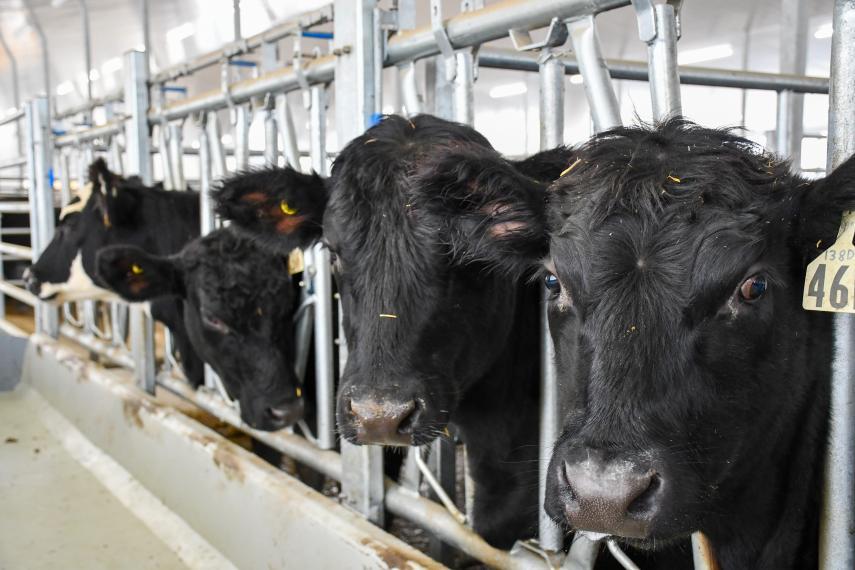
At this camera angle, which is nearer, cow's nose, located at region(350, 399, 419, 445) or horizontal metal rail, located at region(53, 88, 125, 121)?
cow's nose, located at region(350, 399, 419, 445)

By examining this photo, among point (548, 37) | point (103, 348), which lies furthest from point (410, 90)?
point (103, 348)

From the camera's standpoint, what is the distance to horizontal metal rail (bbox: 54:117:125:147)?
527cm

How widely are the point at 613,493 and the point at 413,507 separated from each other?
1452 mm

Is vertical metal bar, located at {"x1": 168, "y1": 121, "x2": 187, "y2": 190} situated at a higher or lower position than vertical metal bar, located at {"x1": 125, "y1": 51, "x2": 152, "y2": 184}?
lower

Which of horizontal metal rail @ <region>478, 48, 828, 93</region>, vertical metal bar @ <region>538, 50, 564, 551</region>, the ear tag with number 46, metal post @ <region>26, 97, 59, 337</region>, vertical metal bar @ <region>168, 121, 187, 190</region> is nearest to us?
the ear tag with number 46

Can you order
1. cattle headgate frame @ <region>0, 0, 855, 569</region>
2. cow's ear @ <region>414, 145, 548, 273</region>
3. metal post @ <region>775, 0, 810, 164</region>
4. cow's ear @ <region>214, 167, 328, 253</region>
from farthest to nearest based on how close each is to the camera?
metal post @ <region>775, 0, 810, 164</region> < cow's ear @ <region>214, 167, 328, 253</region> < cow's ear @ <region>414, 145, 548, 273</region> < cattle headgate frame @ <region>0, 0, 855, 569</region>

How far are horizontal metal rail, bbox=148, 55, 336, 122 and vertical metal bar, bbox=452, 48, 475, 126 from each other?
663mm

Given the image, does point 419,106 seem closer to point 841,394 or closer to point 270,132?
point 270,132

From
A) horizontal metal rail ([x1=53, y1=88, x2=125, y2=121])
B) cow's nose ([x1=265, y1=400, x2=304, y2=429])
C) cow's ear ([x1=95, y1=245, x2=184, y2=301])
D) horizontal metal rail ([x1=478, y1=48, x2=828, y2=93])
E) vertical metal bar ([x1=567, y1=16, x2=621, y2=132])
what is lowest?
cow's nose ([x1=265, y1=400, x2=304, y2=429])

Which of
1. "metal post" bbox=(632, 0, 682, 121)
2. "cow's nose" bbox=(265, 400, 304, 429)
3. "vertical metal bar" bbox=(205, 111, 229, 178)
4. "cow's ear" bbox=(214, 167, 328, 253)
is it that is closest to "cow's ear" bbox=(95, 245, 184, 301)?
"vertical metal bar" bbox=(205, 111, 229, 178)

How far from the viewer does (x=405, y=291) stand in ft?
6.82

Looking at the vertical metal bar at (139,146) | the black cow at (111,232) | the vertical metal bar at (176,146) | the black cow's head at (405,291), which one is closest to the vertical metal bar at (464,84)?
the black cow's head at (405,291)

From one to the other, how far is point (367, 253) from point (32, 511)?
3.23 meters

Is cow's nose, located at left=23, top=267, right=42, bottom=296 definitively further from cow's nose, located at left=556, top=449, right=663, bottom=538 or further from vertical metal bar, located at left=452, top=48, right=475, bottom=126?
cow's nose, located at left=556, top=449, right=663, bottom=538
